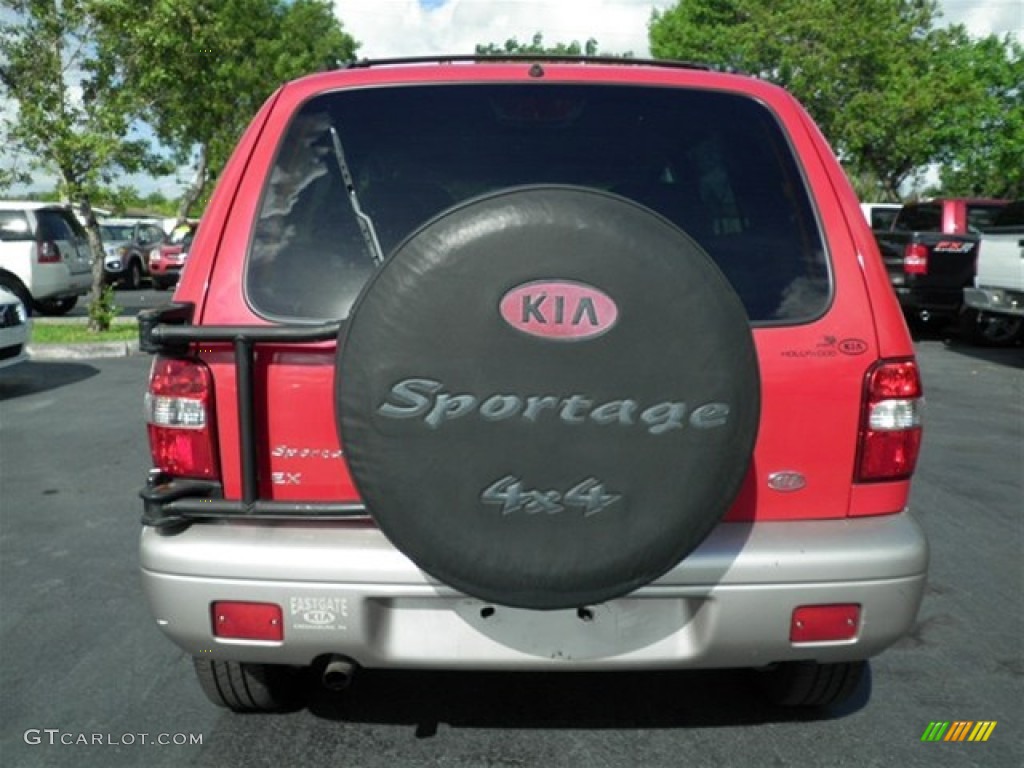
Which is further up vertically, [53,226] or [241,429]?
[53,226]

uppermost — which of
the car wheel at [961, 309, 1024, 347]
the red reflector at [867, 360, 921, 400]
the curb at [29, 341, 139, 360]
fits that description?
the red reflector at [867, 360, 921, 400]

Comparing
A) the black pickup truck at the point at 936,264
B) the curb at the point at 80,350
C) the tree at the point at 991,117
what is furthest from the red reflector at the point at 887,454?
the tree at the point at 991,117

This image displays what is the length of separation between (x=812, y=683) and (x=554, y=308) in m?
1.55

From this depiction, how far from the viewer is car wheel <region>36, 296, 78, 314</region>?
16.7 metres

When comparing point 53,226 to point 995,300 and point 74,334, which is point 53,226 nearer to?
point 74,334

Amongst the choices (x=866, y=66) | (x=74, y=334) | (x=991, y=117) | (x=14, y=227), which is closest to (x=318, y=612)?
(x=74, y=334)

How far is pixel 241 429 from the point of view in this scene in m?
2.34

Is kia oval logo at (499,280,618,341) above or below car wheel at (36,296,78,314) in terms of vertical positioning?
above

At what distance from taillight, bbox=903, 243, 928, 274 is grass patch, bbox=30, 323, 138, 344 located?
387 inches

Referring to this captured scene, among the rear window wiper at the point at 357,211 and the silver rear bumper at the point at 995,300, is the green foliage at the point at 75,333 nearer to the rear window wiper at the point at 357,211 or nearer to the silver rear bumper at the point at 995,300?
the silver rear bumper at the point at 995,300

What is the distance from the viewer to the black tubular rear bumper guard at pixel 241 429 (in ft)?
7.51

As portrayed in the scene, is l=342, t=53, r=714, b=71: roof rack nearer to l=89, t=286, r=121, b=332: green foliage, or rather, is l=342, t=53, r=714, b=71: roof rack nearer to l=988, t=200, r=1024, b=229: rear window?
l=988, t=200, r=1024, b=229: rear window

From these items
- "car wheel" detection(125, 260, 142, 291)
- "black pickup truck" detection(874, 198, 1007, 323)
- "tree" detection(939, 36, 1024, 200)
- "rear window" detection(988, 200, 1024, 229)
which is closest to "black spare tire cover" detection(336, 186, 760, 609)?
"rear window" detection(988, 200, 1024, 229)

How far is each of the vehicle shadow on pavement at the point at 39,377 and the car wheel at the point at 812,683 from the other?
789 cm
